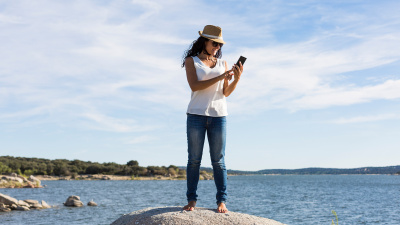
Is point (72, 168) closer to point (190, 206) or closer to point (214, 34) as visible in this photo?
point (190, 206)

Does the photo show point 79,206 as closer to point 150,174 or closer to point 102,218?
point 102,218

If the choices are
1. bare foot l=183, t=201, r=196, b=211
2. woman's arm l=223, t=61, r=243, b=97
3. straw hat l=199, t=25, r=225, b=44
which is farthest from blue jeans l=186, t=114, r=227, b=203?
straw hat l=199, t=25, r=225, b=44

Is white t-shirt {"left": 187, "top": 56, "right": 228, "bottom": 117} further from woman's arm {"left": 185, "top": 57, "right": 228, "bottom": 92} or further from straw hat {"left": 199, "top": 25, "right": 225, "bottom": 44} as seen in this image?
straw hat {"left": 199, "top": 25, "right": 225, "bottom": 44}

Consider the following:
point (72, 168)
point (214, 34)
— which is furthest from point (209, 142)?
point (72, 168)

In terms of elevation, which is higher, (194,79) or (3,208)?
(194,79)

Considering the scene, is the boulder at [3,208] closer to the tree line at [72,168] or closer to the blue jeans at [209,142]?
the blue jeans at [209,142]

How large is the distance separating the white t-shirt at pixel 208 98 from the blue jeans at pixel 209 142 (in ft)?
0.28

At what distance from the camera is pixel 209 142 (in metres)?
6.25

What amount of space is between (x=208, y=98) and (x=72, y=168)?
122386 millimetres

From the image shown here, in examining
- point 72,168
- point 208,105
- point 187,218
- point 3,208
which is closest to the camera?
point 187,218

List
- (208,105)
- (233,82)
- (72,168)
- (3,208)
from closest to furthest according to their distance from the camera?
1. (208,105)
2. (233,82)
3. (3,208)
4. (72,168)

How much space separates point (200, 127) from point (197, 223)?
4.28 ft

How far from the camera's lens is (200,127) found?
20.1 feet

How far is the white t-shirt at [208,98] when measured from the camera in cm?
615
